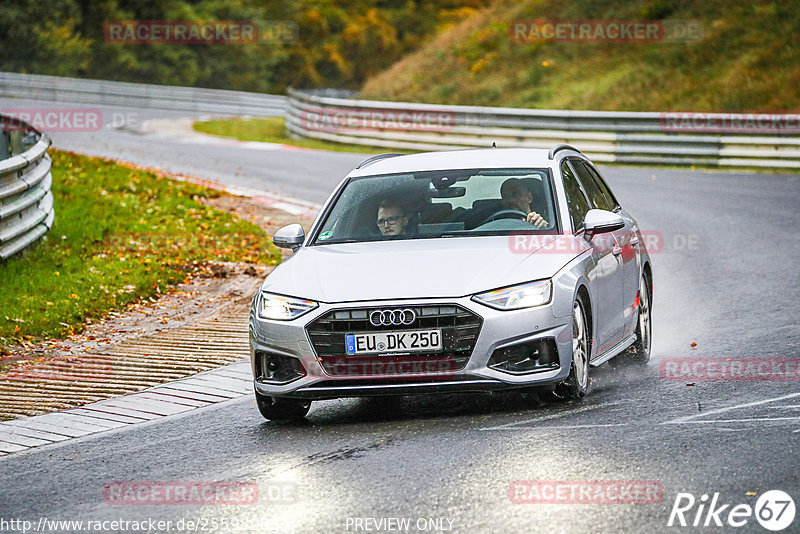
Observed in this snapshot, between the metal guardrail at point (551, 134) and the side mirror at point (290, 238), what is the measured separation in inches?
678

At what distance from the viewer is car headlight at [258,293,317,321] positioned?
7586mm

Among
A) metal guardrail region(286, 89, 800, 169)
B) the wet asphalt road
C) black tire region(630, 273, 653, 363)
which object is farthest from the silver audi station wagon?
metal guardrail region(286, 89, 800, 169)

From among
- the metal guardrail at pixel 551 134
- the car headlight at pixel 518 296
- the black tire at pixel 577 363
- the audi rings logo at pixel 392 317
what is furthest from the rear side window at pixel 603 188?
the metal guardrail at pixel 551 134

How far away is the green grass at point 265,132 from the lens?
30628 mm

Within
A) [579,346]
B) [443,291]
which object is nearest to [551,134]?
[579,346]

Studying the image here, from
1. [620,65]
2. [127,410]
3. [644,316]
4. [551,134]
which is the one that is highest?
[644,316]

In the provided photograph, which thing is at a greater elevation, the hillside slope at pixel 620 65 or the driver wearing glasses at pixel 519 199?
the driver wearing glasses at pixel 519 199

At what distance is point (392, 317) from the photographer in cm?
736

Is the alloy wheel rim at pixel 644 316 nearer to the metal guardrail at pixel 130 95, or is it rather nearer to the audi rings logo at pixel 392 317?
the audi rings logo at pixel 392 317

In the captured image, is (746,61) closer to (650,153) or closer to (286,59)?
(650,153)

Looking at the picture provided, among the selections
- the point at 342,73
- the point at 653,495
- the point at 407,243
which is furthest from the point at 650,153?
the point at 342,73

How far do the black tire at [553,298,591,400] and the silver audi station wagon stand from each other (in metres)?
0.01

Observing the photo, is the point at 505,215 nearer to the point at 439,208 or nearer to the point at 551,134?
the point at 439,208

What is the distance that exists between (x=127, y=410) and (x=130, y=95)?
38215 millimetres
